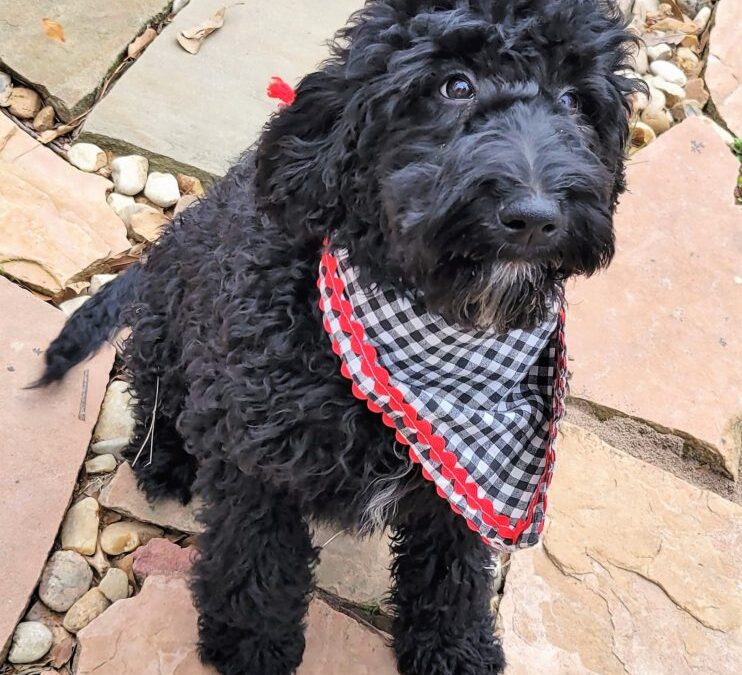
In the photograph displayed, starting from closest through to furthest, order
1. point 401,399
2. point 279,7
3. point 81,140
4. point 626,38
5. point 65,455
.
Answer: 1. point 626,38
2. point 401,399
3. point 65,455
4. point 81,140
5. point 279,7

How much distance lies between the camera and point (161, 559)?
240 cm

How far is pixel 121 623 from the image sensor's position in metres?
2.21

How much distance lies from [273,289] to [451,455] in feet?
1.64

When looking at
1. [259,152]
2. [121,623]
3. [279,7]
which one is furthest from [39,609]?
[279,7]

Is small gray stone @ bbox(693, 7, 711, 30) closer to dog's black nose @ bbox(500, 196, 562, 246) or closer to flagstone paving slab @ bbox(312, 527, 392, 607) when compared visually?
flagstone paving slab @ bbox(312, 527, 392, 607)

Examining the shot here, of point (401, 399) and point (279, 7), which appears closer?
point (401, 399)

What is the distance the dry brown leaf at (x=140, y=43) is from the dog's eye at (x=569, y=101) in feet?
7.53

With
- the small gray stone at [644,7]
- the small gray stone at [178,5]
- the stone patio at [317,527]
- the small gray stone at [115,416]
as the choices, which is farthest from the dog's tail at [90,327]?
the small gray stone at [644,7]

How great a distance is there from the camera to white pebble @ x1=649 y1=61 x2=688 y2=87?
12.4 feet

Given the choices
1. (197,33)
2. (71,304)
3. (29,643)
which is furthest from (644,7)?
(29,643)

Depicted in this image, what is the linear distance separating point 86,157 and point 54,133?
0.15m

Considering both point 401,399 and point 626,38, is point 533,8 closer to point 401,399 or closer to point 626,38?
point 626,38

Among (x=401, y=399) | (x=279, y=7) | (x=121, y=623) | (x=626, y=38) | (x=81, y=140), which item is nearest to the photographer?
(x=626, y=38)

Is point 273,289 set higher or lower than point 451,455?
higher
